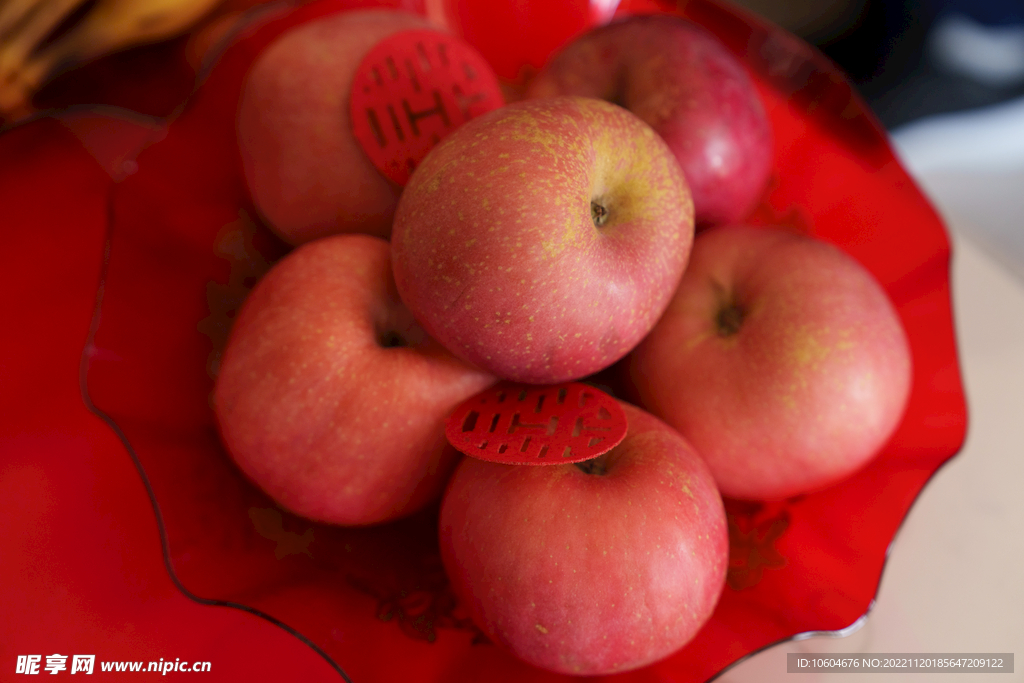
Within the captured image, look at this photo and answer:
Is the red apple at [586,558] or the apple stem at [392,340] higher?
the apple stem at [392,340]

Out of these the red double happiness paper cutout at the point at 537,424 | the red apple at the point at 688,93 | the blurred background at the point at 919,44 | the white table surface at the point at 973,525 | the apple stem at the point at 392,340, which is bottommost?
the white table surface at the point at 973,525

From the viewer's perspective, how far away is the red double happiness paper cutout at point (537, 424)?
397 mm

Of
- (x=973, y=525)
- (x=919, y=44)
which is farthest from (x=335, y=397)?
(x=919, y=44)

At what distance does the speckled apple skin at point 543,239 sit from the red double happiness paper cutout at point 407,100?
11cm

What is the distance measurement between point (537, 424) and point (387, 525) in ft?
0.60

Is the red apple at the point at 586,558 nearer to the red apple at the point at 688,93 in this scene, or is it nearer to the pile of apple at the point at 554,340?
the pile of apple at the point at 554,340

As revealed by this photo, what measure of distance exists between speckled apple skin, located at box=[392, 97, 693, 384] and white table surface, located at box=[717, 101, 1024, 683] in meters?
0.26

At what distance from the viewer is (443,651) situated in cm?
46

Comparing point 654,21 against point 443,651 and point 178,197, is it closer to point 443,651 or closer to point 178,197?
point 178,197

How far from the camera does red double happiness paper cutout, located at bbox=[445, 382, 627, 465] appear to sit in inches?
15.6

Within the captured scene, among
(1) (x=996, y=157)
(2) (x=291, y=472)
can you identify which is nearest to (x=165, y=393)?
(2) (x=291, y=472)

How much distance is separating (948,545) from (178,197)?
77 centimetres

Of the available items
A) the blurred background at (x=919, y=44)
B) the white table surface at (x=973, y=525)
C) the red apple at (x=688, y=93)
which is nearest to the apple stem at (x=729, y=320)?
the red apple at (x=688, y=93)

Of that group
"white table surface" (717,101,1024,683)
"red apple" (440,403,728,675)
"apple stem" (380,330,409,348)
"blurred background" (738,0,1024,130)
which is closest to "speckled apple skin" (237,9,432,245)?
"apple stem" (380,330,409,348)
